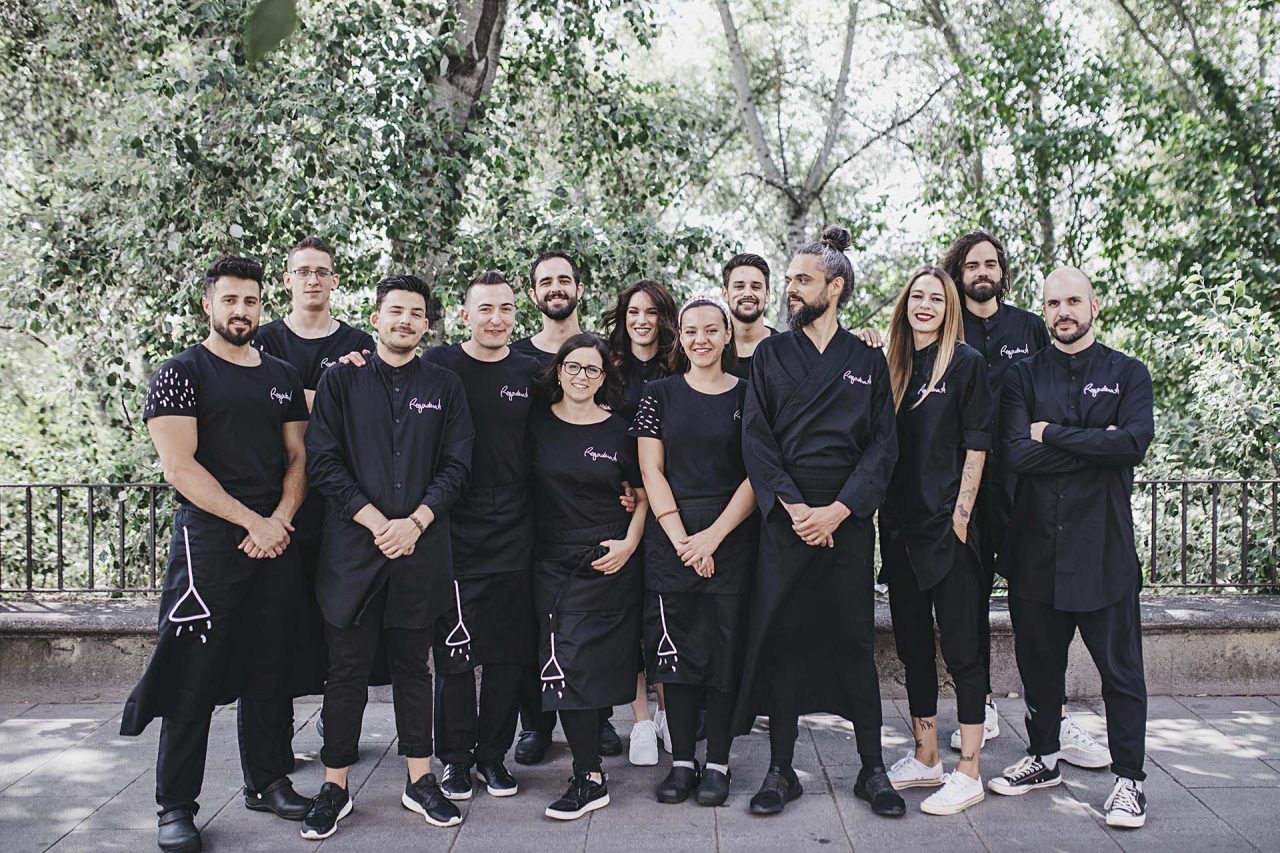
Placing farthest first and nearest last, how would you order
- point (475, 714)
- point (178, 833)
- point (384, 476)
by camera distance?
1. point (475, 714)
2. point (384, 476)
3. point (178, 833)

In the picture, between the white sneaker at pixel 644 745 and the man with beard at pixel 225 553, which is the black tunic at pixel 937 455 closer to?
the white sneaker at pixel 644 745

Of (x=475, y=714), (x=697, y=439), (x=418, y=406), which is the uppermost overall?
(x=418, y=406)

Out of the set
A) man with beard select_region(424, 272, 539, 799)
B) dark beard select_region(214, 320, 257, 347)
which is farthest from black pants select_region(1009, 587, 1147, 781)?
dark beard select_region(214, 320, 257, 347)

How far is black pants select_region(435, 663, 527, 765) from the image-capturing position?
14.8 feet

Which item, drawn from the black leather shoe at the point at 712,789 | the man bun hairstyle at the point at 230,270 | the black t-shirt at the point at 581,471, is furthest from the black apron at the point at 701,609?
the man bun hairstyle at the point at 230,270

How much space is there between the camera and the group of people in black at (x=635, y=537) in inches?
162

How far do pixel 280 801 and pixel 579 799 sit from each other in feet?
3.84

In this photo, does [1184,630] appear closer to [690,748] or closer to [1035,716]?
[1035,716]

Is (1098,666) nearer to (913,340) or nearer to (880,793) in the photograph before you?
(880,793)

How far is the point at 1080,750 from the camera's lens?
4719mm

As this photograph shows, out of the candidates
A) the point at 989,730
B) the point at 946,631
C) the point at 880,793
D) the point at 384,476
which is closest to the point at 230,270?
the point at 384,476

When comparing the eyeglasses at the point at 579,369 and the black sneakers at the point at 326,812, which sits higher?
the eyeglasses at the point at 579,369

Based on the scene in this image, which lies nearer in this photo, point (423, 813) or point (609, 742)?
point (423, 813)

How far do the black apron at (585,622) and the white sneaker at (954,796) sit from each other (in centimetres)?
125
